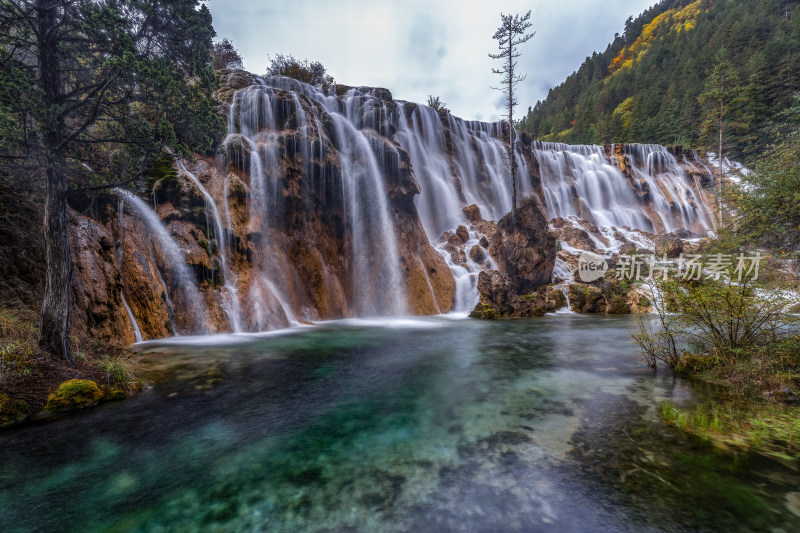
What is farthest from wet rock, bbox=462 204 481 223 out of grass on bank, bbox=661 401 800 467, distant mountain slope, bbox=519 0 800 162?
distant mountain slope, bbox=519 0 800 162

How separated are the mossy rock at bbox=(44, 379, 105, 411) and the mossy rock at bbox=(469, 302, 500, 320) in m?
15.0

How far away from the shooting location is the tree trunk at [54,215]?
21.0ft

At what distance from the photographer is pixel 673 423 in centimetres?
490

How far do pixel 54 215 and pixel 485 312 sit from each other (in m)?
16.2

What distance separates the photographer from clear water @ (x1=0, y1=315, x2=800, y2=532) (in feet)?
10.6

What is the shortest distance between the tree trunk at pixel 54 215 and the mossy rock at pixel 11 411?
1.53m

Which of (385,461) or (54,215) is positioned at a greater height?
(54,215)

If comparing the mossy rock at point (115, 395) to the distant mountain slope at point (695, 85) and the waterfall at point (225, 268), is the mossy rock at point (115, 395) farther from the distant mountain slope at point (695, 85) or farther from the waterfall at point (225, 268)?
the distant mountain slope at point (695, 85)

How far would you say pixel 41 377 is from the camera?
6.04m

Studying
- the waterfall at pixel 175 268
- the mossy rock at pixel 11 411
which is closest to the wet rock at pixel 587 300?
the waterfall at pixel 175 268

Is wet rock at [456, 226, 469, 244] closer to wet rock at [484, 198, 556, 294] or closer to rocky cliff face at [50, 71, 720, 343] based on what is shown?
rocky cliff face at [50, 71, 720, 343]

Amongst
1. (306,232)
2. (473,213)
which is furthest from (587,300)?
(306,232)

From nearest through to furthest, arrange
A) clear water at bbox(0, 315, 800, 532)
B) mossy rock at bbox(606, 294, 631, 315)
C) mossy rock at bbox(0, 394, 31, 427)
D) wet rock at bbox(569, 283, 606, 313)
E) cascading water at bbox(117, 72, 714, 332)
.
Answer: clear water at bbox(0, 315, 800, 532) < mossy rock at bbox(0, 394, 31, 427) < cascading water at bbox(117, 72, 714, 332) < mossy rock at bbox(606, 294, 631, 315) < wet rock at bbox(569, 283, 606, 313)

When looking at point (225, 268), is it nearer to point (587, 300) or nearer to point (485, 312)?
point (485, 312)
